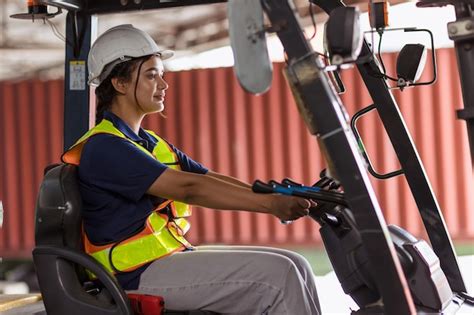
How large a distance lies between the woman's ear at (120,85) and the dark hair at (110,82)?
0.04ft

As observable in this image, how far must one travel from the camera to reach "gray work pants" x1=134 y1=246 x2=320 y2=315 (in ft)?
8.46

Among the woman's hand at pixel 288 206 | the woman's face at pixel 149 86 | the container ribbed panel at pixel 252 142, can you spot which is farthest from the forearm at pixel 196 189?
the container ribbed panel at pixel 252 142

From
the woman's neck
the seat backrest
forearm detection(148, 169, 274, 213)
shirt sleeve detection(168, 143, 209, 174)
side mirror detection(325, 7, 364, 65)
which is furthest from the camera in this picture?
shirt sleeve detection(168, 143, 209, 174)

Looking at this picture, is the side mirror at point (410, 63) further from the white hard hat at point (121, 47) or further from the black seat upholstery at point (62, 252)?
the black seat upholstery at point (62, 252)

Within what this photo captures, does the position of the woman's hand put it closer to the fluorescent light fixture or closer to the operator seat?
the operator seat

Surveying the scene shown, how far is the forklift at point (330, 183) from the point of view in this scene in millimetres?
2176

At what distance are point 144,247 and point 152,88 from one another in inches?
23.6

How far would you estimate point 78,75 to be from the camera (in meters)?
3.60

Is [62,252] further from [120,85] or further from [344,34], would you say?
[344,34]

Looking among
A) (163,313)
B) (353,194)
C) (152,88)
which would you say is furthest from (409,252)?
(152,88)

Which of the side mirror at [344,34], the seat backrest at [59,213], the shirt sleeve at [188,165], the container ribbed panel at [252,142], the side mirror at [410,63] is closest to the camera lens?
the side mirror at [344,34]

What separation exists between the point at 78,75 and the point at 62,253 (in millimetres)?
1124

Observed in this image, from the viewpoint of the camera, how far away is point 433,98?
8.22 m

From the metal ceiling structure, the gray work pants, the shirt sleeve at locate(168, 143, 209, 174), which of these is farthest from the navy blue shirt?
the metal ceiling structure
